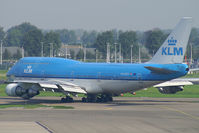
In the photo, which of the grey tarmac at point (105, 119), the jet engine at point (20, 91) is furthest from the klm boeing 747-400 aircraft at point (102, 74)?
the grey tarmac at point (105, 119)

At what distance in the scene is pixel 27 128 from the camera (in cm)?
2991

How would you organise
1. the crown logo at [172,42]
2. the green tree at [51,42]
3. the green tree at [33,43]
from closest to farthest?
the crown logo at [172,42], the green tree at [51,42], the green tree at [33,43]

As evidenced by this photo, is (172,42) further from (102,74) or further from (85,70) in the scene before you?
(85,70)

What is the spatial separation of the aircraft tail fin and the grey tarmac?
174 inches

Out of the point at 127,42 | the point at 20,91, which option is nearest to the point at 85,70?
the point at 20,91

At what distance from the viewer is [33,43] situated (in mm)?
175000

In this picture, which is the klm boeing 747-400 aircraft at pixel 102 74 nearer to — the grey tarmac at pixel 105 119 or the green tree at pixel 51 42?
the grey tarmac at pixel 105 119

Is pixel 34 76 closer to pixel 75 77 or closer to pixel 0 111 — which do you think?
pixel 75 77

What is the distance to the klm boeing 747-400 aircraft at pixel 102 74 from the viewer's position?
4400 cm

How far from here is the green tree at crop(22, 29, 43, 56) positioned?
172 m

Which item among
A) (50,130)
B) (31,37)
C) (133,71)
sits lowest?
(50,130)

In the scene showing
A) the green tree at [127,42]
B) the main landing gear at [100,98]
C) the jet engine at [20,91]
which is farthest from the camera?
the green tree at [127,42]

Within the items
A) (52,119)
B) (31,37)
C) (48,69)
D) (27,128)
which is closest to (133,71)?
(48,69)

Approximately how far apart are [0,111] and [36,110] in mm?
2987
